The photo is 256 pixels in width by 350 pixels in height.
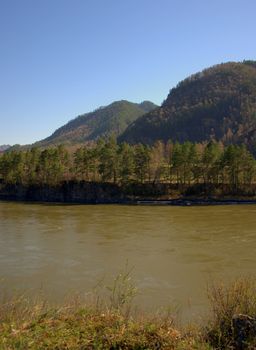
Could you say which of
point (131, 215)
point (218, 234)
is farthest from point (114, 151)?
point (218, 234)

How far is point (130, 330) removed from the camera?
7859 millimetres

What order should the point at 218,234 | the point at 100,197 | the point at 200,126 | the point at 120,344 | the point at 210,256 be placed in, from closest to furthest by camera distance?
the point at 120,344
the point at 210,256
the point at 218,234
the point at 100,197
the point at 200,126

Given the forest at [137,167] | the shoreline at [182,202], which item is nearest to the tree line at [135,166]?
the forest at [137,167]

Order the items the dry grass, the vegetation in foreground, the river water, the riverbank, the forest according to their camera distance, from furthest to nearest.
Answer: the forest < the riverbank < the river water < the dry grass < the vegetation in foreground

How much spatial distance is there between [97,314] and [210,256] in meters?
17.7

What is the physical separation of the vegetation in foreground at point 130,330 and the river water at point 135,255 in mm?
2327

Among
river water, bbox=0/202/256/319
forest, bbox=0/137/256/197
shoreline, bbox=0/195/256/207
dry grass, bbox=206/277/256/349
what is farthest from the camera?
forest, bbox=0/137/256/197

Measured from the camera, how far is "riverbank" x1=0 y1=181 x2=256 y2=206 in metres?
68.6

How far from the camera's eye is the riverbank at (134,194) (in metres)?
68.6

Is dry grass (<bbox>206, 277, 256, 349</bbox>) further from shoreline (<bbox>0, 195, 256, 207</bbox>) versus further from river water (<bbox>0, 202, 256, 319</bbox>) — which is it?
shoreline (<bbox>0, 195, 256, 207</bbox>)

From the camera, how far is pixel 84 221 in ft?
147

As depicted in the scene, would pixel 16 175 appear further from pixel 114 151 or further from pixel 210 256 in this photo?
pixel 210 256

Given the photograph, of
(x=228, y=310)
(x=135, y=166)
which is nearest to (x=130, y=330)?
(x=228, y=310)

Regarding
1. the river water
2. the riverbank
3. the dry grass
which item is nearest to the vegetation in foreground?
the dry grass
